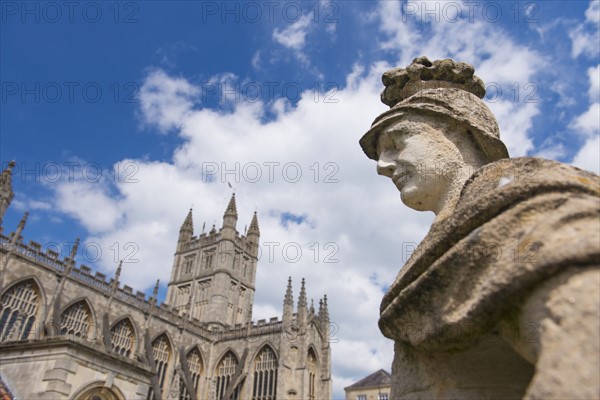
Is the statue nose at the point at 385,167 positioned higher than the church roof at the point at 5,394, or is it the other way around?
the statue nose at the point at 385,167

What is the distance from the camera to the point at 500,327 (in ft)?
3.16

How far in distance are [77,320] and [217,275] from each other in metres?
16.0

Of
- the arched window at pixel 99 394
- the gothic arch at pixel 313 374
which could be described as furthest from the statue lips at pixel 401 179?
the gothic arch at pixel 313 374

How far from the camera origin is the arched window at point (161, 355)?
2625 cm

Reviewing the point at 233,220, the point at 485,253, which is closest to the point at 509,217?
the point at 485,253

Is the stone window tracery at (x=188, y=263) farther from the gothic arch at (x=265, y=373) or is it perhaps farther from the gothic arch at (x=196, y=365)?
the gothic arch at (x=265, y=373)

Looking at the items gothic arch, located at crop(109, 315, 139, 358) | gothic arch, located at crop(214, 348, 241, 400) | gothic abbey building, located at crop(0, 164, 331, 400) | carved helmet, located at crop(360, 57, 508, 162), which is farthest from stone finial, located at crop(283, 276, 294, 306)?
carved helmet, located at crop(360, 57, 508, 162)

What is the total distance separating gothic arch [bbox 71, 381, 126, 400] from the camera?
18.0ft

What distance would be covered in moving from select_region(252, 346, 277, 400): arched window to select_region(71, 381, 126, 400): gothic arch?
904 inches

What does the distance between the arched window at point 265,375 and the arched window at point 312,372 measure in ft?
9.67

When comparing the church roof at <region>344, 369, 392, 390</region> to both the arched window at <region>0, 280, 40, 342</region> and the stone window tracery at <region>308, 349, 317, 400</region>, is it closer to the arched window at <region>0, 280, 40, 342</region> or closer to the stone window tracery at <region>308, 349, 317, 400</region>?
the stone window tracery at <region>308, 349, 317, 400</region>

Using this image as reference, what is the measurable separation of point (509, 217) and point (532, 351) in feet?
0.91

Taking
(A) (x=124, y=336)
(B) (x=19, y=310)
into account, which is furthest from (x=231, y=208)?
(B) (x=19, y=310)

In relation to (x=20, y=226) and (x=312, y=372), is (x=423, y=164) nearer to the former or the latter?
(x=20, y=226)
